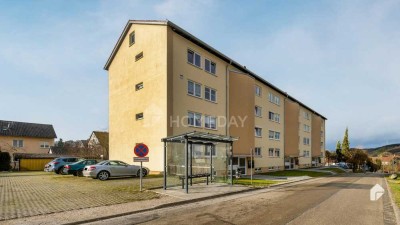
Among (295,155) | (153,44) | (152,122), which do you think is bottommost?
(295,155)

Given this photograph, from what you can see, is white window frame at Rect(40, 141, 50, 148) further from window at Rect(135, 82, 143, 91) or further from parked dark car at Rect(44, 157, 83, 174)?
window at Rect(135, 82, 143, 91)

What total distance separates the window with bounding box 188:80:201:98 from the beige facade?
37950 mm

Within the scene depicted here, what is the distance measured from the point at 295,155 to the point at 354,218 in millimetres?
39421

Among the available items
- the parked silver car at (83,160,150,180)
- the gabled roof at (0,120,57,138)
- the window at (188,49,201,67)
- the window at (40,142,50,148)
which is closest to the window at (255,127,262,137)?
the window at (188,49,201,67)

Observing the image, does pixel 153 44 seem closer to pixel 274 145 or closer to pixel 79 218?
pixel 79 218

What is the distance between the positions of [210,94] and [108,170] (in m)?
11.9

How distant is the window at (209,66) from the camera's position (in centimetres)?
2725

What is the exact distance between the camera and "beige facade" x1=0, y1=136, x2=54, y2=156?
A: 49.5 meters

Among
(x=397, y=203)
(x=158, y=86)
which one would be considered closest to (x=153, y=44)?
(x=158, y=86)

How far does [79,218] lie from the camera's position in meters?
8.71

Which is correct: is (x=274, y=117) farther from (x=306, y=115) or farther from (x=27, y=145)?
(x=27, y=145)

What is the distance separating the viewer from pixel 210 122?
2702cm

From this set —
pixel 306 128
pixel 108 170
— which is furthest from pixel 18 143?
pixel 306 128

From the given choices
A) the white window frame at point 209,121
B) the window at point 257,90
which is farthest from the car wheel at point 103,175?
the window at point 257,90
